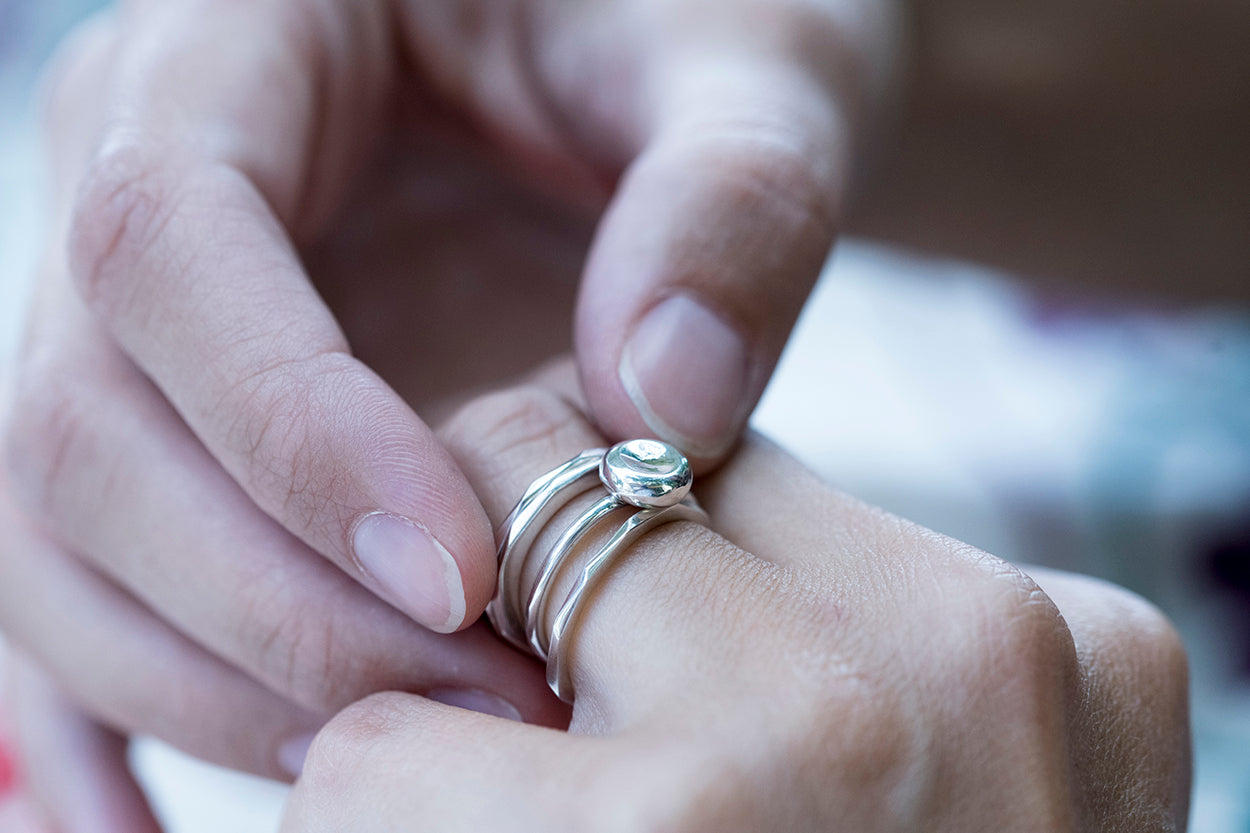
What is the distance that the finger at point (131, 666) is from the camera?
80 cm

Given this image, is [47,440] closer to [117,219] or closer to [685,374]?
[117,219]

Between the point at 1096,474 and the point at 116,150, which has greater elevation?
the point at 116,150

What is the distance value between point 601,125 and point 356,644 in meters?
0.54

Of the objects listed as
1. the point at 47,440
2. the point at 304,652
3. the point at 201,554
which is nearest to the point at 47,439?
the point at 47,440

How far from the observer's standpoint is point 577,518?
0.60 metres

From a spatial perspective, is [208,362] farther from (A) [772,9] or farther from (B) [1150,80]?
(B) [1150,80]

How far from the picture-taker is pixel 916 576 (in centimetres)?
57

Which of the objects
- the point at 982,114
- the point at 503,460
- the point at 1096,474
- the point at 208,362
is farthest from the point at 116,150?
the point at 982,114

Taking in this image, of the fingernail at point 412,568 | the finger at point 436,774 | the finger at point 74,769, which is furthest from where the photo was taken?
the finger at point 74,769

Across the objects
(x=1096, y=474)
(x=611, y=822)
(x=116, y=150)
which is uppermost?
(x=116, y=150)

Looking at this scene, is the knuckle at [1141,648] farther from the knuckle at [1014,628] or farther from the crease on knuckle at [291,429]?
the crease on knuckle at [291,429]

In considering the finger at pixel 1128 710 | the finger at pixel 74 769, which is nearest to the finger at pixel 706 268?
the finger at pixel 1128 710

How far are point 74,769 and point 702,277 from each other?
2.61ft

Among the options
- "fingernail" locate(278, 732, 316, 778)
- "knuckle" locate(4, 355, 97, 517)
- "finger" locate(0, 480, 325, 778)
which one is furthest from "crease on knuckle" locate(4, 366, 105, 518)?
"fingernail" locate(278, 732, 316, 778)
